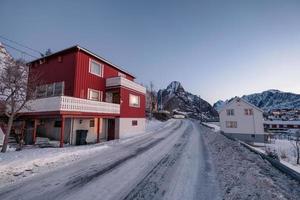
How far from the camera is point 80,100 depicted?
13180 millimetres

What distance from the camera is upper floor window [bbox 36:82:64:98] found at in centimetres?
1634

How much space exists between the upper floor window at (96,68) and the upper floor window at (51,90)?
3356 millimetres

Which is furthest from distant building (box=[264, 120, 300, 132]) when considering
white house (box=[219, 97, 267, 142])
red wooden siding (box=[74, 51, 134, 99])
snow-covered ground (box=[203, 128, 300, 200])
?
snow-covered ground (box=[203, 128, 300, 200])

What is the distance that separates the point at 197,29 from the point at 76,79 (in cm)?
1635

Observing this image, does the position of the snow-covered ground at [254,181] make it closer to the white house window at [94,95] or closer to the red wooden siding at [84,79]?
the red wooden siding at [84,79]

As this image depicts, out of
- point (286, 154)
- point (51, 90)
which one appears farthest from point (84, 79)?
point (286, 154)

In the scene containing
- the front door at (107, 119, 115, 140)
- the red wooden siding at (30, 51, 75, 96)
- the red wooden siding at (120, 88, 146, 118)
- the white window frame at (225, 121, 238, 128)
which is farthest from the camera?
the white window frame at (225, 121, 238, 128)

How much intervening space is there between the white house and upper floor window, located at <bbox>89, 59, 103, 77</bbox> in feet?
116

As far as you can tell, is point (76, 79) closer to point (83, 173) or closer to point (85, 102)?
point (85, 102)

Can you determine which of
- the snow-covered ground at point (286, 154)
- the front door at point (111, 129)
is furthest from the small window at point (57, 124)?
the snow-covered ground at point (286, 154)

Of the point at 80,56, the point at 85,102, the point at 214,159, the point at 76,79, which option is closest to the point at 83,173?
the point at 214,159

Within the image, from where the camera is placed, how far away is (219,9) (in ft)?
56.3

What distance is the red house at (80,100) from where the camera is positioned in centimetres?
1308

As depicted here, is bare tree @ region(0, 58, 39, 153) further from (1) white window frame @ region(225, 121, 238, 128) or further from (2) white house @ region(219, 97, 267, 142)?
(1) white window frame @ region(225, 121, 238, 128)
